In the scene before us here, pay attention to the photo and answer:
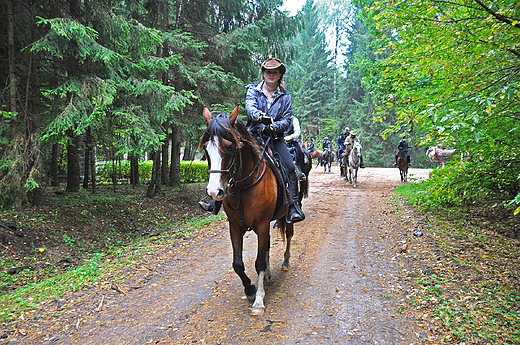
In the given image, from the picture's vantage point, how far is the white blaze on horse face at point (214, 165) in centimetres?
334

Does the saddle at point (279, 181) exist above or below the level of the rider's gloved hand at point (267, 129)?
below

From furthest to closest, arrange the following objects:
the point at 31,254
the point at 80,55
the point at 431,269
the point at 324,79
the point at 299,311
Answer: the point at 324,79
the point at 80,55
the point at 31,254
the point at 431,269
the point at 299,311

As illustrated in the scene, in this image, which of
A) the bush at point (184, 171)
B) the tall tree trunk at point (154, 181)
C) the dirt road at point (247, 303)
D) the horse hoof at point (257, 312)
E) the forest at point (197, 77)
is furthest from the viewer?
the bush at point (184, 171)

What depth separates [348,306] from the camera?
13.8 ft

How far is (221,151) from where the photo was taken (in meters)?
3.50

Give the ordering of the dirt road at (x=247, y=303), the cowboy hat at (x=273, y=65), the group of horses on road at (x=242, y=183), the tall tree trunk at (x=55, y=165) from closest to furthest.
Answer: the group of horses on road at (x=242, y=183), the dirt road at (x=247, y=303), the cowboy hat at (x=273, y=65), the tall tree trunk at (x=55, y=165)

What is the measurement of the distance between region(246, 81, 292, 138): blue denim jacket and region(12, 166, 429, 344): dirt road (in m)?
2.53

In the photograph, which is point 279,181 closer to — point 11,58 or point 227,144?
point 227,144

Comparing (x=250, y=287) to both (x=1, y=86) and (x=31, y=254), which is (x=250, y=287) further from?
(x=1, y=86)

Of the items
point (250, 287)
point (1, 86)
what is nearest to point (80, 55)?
point (1, 86)

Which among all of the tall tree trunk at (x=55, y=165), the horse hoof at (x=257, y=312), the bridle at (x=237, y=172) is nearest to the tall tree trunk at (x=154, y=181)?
the tall tree trunk at (x=55, y=165)

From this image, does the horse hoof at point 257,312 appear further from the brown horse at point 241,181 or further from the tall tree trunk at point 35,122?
the tall tree trunk at point 35,122

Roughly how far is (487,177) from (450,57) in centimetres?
247

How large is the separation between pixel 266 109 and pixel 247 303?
2.95 m
